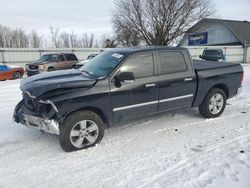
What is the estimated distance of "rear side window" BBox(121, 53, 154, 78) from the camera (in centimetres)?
493

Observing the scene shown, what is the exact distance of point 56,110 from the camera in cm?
419

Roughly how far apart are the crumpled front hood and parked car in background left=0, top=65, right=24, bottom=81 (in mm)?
12101

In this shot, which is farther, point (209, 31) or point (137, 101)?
point (209, 31)

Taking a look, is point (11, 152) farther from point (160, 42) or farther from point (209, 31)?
point (209, 31)

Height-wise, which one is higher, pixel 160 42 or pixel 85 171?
pixel 160 42

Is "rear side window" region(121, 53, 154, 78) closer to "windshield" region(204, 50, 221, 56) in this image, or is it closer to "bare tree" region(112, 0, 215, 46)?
"windshield" region(204, 50, 221, 56)

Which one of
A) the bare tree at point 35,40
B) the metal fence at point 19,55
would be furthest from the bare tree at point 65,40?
the metal fence at point 19,55

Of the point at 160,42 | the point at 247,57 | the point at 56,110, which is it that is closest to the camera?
the point at 56,110

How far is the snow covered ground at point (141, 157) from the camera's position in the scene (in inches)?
139

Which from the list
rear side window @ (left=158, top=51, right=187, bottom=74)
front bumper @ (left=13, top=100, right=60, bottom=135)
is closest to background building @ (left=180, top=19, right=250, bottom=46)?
rear side window @ (left=158, top=51, right=187, bottom=74)

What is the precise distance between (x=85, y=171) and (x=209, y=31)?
42.7 meters

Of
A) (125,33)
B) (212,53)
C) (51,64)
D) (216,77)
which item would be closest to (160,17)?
(125,33)

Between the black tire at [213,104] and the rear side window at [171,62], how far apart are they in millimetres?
1094

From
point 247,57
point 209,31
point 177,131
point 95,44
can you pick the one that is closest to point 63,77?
point 177,131
